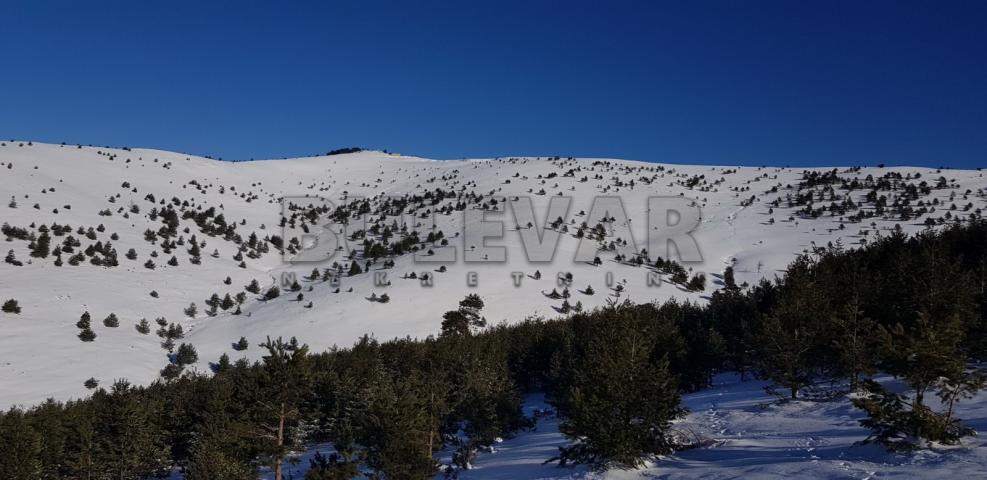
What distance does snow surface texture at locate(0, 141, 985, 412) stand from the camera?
1072 inches

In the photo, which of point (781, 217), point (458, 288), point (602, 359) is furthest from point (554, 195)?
point (602, 359)

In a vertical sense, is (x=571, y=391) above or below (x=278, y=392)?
below

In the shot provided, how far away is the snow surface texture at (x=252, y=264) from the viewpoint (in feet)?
89.4

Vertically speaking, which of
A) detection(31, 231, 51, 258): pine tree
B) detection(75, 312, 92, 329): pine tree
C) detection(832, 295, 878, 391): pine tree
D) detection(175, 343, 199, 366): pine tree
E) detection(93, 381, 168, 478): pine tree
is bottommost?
detection(93, 381, 168, 478): pine tree

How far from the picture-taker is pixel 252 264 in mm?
44719

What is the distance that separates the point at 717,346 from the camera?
22641 mm

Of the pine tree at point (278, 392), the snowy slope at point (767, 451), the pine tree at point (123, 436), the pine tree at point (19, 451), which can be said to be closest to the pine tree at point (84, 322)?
the pine tree at point (123, 436)

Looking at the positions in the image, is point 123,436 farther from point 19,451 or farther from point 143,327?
point 143,327

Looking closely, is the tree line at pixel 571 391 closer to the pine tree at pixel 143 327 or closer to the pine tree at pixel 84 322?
the pine tree at pixel 143 327

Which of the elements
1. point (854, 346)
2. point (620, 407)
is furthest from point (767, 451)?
point (854, 346)

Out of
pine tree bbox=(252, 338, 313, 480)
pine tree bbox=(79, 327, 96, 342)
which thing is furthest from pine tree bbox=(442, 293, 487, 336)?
pine tree bbox=(79, 327, 96, 342)

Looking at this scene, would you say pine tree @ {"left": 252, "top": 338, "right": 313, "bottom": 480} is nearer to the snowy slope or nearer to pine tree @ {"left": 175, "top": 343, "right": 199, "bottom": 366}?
the snowy slope

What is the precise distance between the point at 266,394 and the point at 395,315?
22189mm

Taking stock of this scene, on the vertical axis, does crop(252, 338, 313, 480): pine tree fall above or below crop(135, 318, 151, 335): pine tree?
below
